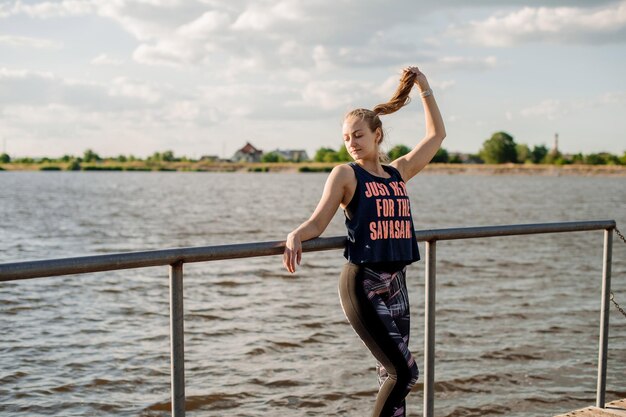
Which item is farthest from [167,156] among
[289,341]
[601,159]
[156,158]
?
[289,341]

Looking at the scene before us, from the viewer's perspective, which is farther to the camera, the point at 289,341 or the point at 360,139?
the point at 289,341

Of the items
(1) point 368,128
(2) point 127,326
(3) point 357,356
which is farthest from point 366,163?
(2) point 127,326

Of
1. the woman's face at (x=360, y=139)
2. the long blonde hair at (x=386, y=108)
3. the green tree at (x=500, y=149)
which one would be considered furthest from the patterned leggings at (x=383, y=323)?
the green tree at (x=500, y=149)

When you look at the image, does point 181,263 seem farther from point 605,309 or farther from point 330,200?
point 605,309

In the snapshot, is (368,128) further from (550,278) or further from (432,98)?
(550,278)

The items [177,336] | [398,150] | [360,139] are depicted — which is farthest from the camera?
[398,150]

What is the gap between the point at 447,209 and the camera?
41.5 metres

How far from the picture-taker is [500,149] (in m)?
150

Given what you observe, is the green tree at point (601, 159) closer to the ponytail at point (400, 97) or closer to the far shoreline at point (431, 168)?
the far shoreline at point (431, 168)

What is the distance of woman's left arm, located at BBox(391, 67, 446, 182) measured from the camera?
11.5ft

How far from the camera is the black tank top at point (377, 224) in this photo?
3.02 metres

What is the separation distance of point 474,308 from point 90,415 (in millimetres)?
7251

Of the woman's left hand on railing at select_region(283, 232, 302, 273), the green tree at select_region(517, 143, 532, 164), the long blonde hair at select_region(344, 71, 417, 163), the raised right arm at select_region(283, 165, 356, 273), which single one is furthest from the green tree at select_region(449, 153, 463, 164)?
the woman's left hand on railing at select_region(283, 232, 302, 273)

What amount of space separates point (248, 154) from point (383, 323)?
193 meters
